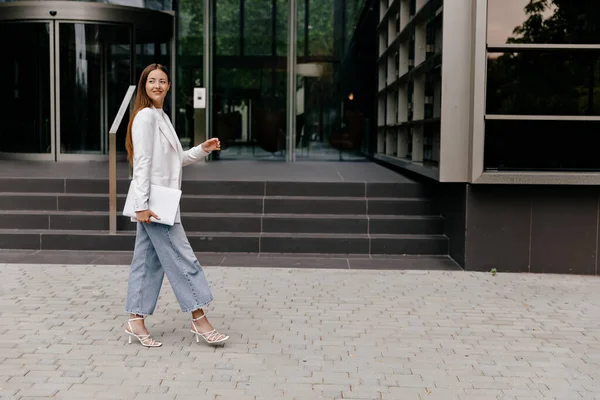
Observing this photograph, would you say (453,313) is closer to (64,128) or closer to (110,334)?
(110,334)

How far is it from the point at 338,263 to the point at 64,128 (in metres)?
8.21

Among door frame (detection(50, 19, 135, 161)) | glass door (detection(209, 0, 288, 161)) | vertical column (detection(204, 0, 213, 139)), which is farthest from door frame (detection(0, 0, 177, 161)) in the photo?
glass door (detection(209, 0, 288, 161))

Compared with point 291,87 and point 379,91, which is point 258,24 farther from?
point 379,91

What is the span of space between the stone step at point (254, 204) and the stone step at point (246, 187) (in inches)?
8.5

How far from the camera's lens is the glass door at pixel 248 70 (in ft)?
52.1

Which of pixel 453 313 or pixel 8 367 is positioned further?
pixel 453 313

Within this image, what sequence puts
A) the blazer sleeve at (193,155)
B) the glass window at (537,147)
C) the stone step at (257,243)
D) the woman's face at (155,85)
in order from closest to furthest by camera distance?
the woman's face at (155,85) → the blazer sleeve at (193,155) → the glass window at (537,147) → the stone step at (257,243)

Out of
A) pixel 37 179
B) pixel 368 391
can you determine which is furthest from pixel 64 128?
pixel 368 391

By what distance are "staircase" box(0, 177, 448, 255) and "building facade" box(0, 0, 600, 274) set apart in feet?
1.80

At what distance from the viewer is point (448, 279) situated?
7.46 metres

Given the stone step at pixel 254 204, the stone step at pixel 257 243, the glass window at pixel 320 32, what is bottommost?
the stone step at pixel 257 243

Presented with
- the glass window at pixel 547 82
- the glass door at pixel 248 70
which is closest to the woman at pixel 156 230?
the glass window at pixel 547 82

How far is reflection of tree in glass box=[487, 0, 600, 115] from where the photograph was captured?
7.64 m

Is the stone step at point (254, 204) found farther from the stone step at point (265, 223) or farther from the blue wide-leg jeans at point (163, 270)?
the blue wide-leg jeans at point (163, 270)
